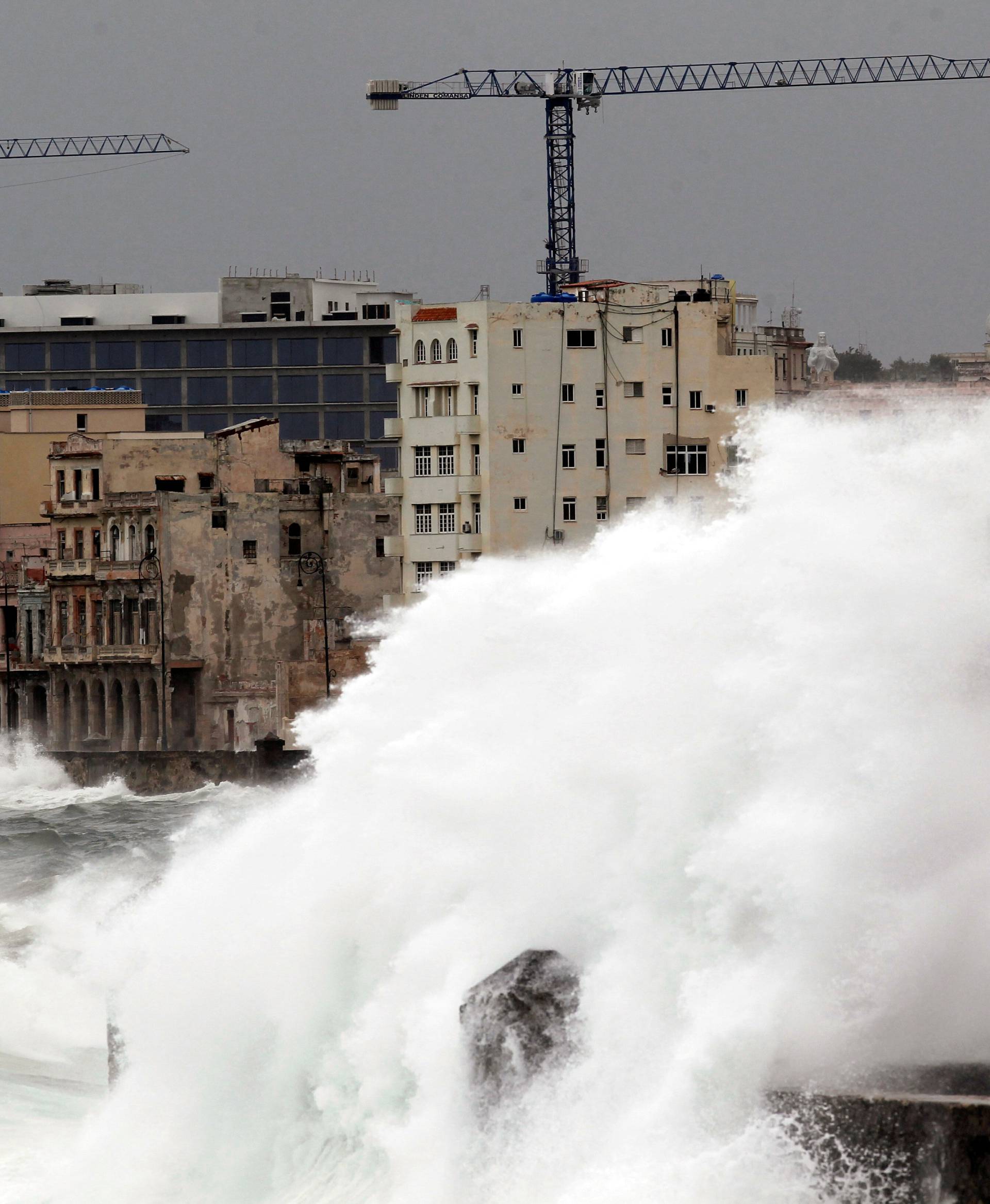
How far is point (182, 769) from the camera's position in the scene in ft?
256

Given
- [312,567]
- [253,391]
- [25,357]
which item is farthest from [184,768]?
[25,357]

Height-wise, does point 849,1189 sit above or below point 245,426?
below

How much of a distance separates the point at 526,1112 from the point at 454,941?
6.24 ft

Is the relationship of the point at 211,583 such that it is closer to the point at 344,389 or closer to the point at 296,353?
the point at 344,389

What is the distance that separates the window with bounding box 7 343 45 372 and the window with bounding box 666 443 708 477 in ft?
247

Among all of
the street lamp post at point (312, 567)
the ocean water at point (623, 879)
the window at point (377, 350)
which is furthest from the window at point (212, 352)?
the ocean water at point (623, 879)

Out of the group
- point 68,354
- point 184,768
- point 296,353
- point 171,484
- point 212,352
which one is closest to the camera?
point 184,768

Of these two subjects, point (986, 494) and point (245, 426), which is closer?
point (986, 494)

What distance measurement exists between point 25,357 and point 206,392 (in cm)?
1057

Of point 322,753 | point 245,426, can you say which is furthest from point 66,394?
point 322,753

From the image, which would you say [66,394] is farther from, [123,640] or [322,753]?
[322,753]

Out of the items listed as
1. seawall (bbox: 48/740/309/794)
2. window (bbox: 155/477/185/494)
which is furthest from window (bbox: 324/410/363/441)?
seawall (bbox: 48/740/309/794)

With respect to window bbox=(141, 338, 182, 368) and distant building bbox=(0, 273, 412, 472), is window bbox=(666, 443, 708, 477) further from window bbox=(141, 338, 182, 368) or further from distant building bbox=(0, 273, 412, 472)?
window bbox=(141, 338, 182, 368)

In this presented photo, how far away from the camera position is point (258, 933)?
1769 centimetres
